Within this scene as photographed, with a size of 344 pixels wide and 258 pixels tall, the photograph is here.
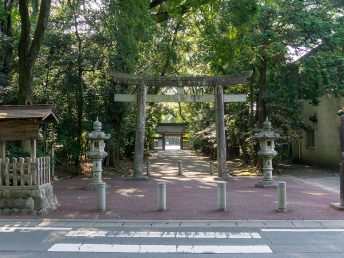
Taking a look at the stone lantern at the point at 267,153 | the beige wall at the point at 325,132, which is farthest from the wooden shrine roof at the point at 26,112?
the beige wall at the point at 325,132

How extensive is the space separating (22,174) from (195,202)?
16.9ft

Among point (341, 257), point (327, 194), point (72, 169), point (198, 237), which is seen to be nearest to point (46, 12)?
point (72, 169)

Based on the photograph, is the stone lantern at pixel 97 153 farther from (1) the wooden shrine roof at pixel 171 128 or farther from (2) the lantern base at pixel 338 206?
(1) the wooden shrine roof at pixel 171 128

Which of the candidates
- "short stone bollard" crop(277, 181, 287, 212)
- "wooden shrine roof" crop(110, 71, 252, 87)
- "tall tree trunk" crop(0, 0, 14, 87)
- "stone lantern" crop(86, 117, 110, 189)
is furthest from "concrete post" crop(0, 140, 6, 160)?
"tall tree trunk" crop(0, 0, 14, 87)

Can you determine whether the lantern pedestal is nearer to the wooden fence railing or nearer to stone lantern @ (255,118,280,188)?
the wooden fence railing

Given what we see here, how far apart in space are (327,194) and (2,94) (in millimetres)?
15351

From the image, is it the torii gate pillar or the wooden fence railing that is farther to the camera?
the torii gate pillar

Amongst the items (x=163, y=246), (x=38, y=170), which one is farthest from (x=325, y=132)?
(x=163, y=246)

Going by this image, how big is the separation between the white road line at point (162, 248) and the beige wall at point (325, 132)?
17001 mm

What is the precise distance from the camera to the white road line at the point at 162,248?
7.18m

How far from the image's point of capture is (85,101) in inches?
879

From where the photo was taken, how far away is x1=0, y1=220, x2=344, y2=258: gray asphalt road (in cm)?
707

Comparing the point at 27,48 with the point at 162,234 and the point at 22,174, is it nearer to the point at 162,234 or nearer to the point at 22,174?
the point at 22,174

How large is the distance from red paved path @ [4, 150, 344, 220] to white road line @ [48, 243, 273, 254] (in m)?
2.62
